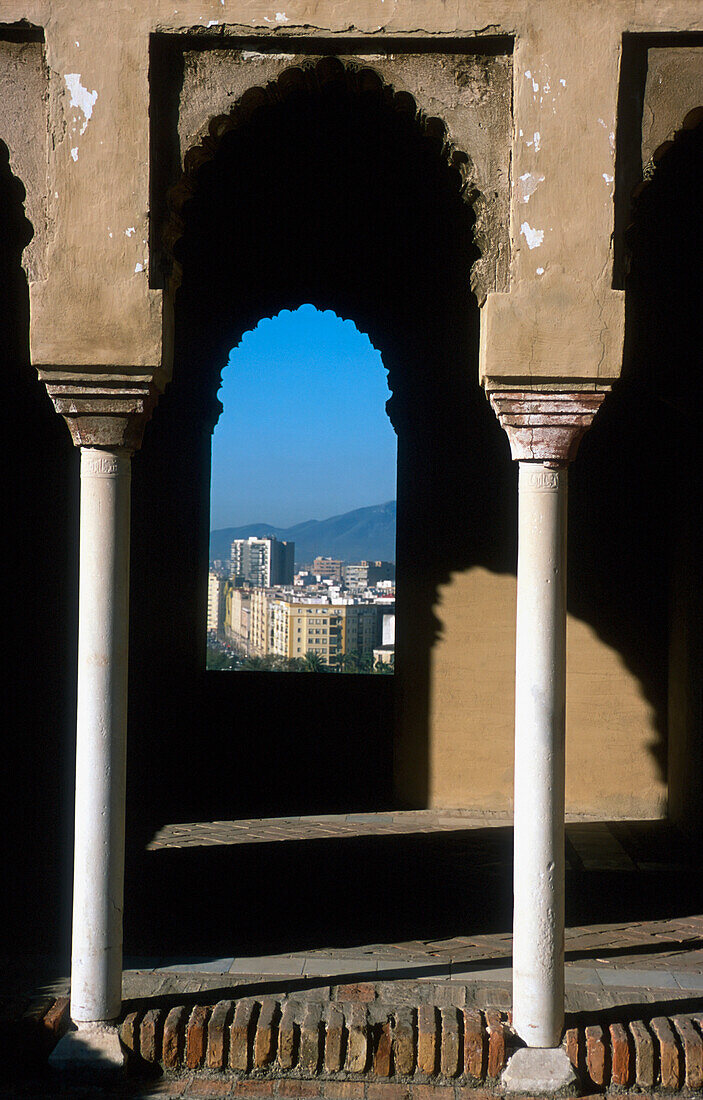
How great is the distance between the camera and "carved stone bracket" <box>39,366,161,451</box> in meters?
4.37

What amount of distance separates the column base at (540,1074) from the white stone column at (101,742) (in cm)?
160

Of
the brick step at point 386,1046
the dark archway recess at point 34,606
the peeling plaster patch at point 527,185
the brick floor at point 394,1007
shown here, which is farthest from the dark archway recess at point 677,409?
the dark archway recess at point 34,606

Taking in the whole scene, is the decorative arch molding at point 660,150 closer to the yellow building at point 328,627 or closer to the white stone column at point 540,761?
the white stone column at point 540,761

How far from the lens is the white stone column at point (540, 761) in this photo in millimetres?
4246

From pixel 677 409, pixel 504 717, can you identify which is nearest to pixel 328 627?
pixel 504 717

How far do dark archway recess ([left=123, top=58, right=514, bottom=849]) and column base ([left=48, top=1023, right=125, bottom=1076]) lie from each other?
3.88 m

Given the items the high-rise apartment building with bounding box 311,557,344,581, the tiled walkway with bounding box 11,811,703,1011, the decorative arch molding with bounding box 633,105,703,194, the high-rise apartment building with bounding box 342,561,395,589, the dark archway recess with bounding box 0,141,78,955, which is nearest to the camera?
the decorative arch molding with bounding box 633,105,703,194

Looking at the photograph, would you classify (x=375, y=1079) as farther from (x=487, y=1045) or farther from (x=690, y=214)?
(x=690, y=214)

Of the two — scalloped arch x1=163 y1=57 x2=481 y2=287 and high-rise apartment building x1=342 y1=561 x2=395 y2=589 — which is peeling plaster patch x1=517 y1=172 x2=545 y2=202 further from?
high-rise apartment building x1=342 y1=561 x2=395 y2=589

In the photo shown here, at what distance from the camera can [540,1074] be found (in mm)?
4141

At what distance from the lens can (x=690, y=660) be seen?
299 inches

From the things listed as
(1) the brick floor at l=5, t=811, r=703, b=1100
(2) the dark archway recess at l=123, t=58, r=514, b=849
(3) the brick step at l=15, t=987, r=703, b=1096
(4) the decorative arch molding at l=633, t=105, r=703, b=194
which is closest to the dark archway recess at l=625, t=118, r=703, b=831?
(2) the dark archway recess at l=123, t=58, r=514, b=849

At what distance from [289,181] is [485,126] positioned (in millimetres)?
4149

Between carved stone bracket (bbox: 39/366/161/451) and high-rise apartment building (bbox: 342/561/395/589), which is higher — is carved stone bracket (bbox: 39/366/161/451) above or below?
above
